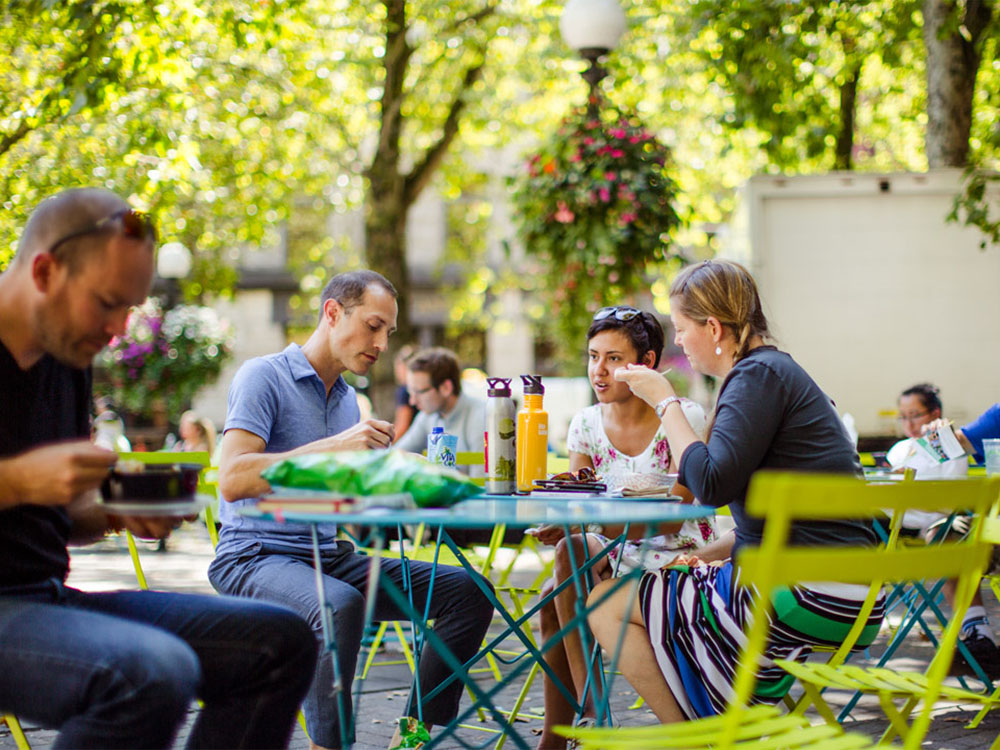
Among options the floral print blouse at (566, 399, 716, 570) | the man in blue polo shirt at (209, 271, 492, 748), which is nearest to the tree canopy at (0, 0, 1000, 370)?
the man in blue polo shirt at (209, 271, 492, 748)

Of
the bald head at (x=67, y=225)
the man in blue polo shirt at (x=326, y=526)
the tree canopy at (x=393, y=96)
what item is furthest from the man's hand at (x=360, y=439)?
the tree canopy at (x=393, y=96)

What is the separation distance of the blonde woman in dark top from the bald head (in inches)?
62.3

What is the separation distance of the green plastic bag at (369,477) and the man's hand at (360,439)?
0.57 meters

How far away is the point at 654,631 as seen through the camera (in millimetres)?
3102

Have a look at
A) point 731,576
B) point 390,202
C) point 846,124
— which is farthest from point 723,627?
point 846,124

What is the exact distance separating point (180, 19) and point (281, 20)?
4.35 metres

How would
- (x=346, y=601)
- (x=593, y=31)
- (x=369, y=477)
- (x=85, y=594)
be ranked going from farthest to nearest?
(x=593, y=31), (x=346, y=601), (x=85, y=594), (x=369, y=477)

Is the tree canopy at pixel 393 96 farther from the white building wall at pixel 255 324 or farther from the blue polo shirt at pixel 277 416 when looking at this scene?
the white building wall at pixel 255 324

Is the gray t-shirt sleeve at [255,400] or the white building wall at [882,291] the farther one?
the white building wall at [882,291]

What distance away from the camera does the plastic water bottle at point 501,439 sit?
3240 millimetres

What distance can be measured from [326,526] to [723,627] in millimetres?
1410

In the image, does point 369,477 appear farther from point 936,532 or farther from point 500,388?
point 936,532

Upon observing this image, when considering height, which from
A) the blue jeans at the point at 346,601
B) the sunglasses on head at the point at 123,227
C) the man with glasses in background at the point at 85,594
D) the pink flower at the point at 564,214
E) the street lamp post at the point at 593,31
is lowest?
the blue jeans at the point at 346,601

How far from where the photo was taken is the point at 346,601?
325cm
